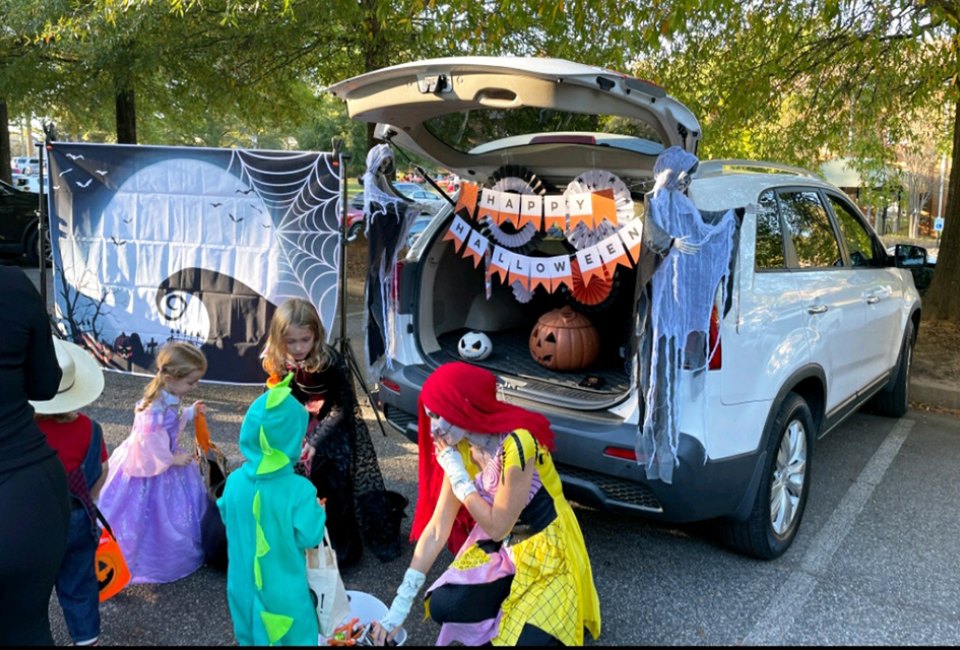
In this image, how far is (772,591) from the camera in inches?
126

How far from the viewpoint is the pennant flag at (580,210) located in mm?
3492

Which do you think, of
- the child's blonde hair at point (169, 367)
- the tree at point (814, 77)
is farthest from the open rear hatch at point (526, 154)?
the tree at point (814, 77)

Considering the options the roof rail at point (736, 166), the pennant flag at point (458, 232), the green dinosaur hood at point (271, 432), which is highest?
the roof rail at point (736, 166)

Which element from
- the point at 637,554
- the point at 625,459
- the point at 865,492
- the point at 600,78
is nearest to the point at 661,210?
the point at 600,78

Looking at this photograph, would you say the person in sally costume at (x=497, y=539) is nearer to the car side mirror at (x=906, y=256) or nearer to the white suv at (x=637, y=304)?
the white suv at (x=637, y=304)

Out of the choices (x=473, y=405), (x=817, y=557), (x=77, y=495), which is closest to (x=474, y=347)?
(x=473, y=405)

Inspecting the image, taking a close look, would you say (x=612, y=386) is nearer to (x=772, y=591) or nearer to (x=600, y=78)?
(x=772, y=591)

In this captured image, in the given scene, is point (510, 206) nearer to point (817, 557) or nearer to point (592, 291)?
point (592, 291)

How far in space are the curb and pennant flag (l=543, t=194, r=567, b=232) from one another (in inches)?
169

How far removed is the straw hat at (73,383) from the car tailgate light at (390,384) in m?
1.51

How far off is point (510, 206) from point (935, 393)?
4510mm

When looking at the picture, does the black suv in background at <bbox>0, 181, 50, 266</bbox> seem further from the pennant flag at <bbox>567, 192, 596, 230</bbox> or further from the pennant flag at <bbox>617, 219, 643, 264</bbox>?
the pennant flag at <bbox>617, 219, 643, 264</bbox>

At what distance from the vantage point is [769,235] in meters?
3.49

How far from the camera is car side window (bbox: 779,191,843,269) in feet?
12.4
